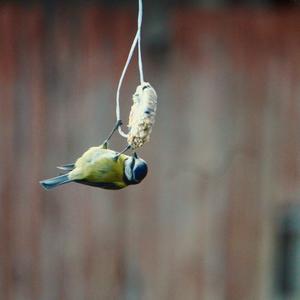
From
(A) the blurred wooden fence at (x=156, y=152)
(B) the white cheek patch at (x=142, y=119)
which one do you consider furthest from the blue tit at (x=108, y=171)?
(A) the blurred wooden fence at (x=156, y=152)

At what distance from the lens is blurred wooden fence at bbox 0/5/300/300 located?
5.69 feet

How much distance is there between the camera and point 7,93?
5.69 feet

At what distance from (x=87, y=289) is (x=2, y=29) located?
593 mm

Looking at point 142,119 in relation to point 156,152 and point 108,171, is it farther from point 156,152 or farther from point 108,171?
point 156,152

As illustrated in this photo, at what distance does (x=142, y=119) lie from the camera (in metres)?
0.78

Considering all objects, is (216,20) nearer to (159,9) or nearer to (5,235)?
(159,9)

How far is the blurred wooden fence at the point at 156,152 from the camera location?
1735 millimetres

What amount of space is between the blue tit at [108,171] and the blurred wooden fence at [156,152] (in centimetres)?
94

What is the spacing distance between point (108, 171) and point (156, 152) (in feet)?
3.26

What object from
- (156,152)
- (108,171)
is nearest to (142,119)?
(108,171)

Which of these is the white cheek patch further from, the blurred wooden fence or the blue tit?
the blurred wooden fence

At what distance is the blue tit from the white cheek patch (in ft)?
0.06

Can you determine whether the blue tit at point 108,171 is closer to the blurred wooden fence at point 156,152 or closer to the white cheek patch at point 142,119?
the white cheek patch at point 142,119

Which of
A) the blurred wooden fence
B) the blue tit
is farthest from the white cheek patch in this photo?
the blurred wooden fence
